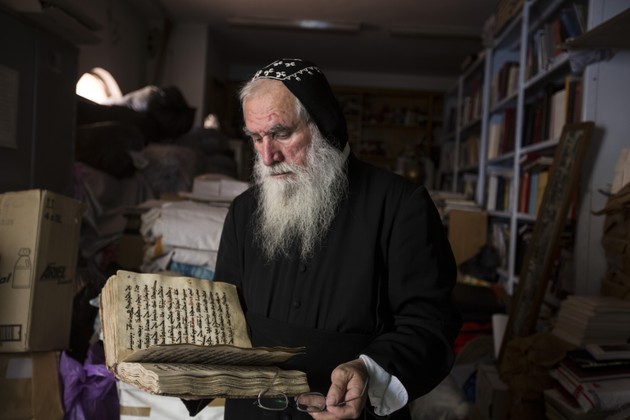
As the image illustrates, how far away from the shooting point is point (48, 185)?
2.65m

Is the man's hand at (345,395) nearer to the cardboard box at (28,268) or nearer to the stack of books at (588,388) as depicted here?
the cardboard box at (28,268)

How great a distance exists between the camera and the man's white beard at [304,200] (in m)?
1.35

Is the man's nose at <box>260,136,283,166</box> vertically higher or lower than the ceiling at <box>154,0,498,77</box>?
lower

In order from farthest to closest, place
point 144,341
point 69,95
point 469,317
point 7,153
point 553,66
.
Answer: point 469,317 < point 553,66 < point 69,95 < point 7,153 < point 144,341

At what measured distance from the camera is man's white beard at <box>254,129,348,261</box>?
1.35 metres

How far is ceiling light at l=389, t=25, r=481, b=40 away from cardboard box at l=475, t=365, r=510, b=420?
13.9 feet

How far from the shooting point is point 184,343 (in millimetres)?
949

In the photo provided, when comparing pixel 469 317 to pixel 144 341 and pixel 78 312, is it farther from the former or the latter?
pixel 144 341

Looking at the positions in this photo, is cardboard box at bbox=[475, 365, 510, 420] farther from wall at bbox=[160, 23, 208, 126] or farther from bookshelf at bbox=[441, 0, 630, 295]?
wall at bbox=[160, 23, 208, 126]

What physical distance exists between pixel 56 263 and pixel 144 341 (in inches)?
37.4

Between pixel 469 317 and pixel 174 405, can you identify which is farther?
pixel 469 317

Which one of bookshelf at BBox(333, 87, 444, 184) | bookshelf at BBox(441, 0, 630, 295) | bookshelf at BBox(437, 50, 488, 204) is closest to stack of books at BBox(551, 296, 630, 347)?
bookshelf at BBox(441, 0, 630, 295)

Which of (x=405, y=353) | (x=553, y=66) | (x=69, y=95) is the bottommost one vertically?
(x=405, y=353)

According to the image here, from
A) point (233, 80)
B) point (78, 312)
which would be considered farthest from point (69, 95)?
point (233, 80)
